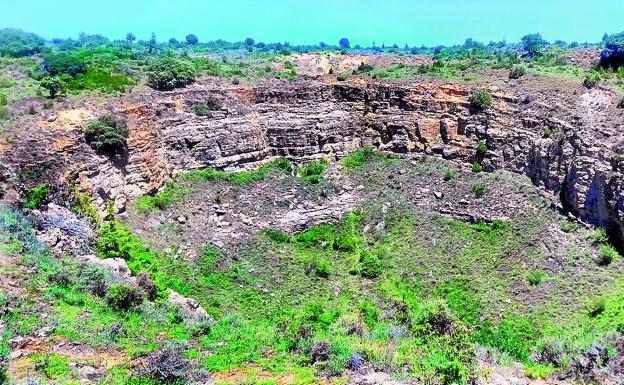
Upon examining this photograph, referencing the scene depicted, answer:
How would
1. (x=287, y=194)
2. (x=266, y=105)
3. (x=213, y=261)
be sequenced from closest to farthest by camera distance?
(x=213, y=261)
(x=287, y=194)
(x=266, y=105)

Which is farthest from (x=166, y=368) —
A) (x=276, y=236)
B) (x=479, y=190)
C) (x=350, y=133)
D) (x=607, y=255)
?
(x=350, y=133)

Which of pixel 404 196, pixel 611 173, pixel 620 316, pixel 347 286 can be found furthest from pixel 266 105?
pixel 620 316

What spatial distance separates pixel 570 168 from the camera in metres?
35.3

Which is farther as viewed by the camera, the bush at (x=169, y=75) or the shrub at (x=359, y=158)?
the shrub at (x=359, y=158)

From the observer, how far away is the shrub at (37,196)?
93.8ft

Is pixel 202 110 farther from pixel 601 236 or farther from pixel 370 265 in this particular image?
pixel 601 236

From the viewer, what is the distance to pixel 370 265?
3434 cm

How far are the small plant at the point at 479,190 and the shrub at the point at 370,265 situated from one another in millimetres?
8381

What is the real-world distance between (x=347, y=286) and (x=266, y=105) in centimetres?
1654

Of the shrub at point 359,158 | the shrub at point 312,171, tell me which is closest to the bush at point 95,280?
the shrub at point 312,171

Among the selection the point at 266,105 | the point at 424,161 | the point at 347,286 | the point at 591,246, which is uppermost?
the point at 266,105

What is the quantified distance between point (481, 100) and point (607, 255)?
46.7 ft

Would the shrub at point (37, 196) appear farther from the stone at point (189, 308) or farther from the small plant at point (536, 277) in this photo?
the small plant at point (536, 277)

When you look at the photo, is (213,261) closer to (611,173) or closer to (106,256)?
(106,256)
